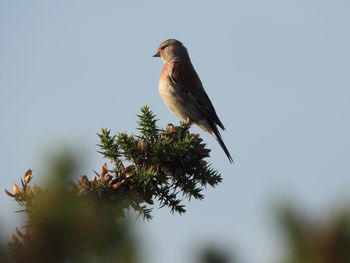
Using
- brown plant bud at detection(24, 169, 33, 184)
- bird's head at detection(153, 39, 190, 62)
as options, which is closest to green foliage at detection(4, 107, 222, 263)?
brown plant bud at detection(24, 169, 33, 184)

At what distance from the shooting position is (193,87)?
880cm

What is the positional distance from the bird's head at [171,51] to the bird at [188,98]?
53 centimetres

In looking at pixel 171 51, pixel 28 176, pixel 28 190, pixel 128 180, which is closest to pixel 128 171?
pixel 128 180

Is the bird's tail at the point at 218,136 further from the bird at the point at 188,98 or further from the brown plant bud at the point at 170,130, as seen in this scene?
the brown plant bud at the point at 170,130

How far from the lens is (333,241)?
823 mm

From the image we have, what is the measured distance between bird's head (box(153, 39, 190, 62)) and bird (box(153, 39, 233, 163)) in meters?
0.53

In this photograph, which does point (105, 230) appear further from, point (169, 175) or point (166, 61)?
point (166, 61)

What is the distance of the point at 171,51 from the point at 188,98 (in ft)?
5.59

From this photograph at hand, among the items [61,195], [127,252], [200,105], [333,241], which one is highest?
[200,105]

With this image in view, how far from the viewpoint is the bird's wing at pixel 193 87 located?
335 inches

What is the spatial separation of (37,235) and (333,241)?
42 cm

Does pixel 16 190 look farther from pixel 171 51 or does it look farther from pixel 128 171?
pixel 171 51

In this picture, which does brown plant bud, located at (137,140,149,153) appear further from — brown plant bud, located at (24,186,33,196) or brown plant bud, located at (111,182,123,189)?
brown plant bud, located at (24,186,33,196)

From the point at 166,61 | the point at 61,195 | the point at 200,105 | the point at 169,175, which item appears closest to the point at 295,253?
the point at 61,195
